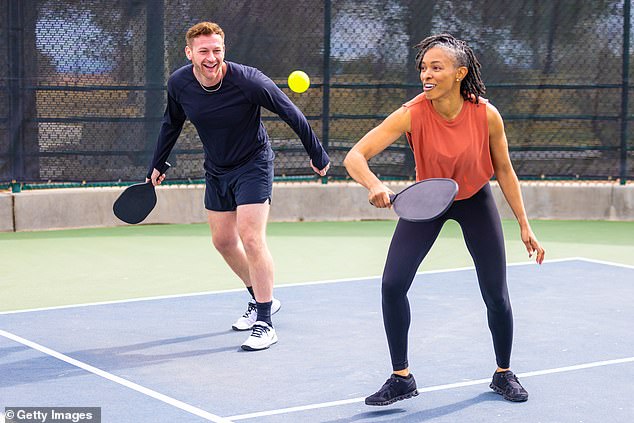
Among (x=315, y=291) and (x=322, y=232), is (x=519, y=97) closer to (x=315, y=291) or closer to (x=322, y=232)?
(x=322, y=232)

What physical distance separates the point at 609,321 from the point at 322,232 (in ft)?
14.2

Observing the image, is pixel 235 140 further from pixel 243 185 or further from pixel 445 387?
pixel 445 387

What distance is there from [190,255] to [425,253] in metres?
4.66

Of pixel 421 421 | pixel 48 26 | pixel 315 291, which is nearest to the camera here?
pixel 421 421

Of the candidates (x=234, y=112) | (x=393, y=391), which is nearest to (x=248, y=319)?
(x=234, y=112)

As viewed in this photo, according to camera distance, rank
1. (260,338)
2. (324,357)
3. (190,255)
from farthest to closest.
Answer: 1. (190,255)
2. (260,338)
3. (324,357)

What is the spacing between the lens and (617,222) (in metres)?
11.6

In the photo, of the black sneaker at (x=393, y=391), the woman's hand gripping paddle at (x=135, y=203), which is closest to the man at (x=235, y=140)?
the woman's hand gripping paddle at (x=135, y=203)

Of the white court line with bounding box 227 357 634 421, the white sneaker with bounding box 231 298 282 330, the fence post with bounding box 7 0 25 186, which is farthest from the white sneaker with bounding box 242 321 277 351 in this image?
the fence post with bounding box 7 0 25 186

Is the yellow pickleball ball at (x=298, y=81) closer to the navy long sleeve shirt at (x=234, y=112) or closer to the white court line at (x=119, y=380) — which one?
the navy long sleeve shirt at (x=234, y=112)

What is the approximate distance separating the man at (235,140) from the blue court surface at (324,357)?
0.43m

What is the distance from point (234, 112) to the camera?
6.28 m

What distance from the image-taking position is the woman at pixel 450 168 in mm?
4832

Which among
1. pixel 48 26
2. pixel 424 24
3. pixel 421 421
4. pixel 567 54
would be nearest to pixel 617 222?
pixel 567 54
